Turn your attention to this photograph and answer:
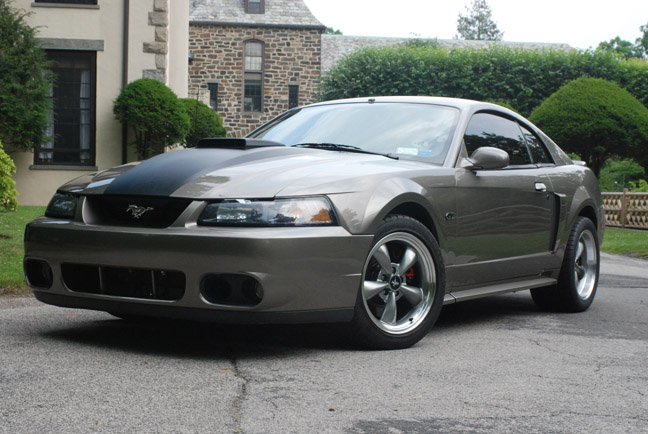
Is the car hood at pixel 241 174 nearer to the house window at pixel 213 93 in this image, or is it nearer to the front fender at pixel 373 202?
the front fender at pixel 373 202

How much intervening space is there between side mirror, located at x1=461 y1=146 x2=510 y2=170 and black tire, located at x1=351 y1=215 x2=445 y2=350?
72 cm

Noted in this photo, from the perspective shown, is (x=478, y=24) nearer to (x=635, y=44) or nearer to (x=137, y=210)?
(x=635, y=44)

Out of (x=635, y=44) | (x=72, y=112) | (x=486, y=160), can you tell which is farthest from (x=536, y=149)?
(x=635, y=44)

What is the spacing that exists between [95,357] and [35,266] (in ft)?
2.63

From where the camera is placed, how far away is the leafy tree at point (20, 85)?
16.6 meters

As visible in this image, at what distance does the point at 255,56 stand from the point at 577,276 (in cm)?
4057

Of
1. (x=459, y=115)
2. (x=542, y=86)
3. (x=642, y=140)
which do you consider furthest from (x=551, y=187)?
(x=542, y=86)

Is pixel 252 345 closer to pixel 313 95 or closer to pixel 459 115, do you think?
pixel 459 115

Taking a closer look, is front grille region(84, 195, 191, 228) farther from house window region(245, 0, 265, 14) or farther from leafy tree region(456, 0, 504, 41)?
leafy tree region(456, 0, 504, 41)

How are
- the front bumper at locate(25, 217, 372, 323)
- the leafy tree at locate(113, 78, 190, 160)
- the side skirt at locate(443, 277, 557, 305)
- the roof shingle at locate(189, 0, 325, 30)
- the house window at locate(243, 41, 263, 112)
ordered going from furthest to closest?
the house window at locate(243, 41, 263, 112) < the roof shingle at locate(189, 0, 325, 30) < the leafy tree at locate(113, 78, 190, 160) < the side skirt at locate(443, 277, 557, 305) < the front bumper at locate(25, 217, 372, 323)

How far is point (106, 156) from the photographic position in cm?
1819

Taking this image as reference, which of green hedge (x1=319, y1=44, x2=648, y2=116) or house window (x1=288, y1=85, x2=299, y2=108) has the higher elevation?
Answer: green hedge (x1=319, y1=44, x2=648, y2=116)

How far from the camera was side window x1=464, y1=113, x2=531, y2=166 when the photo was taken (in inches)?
222

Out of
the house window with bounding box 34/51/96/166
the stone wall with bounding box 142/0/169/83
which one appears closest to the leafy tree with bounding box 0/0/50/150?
the house window with bounding box 34/51/96/166
